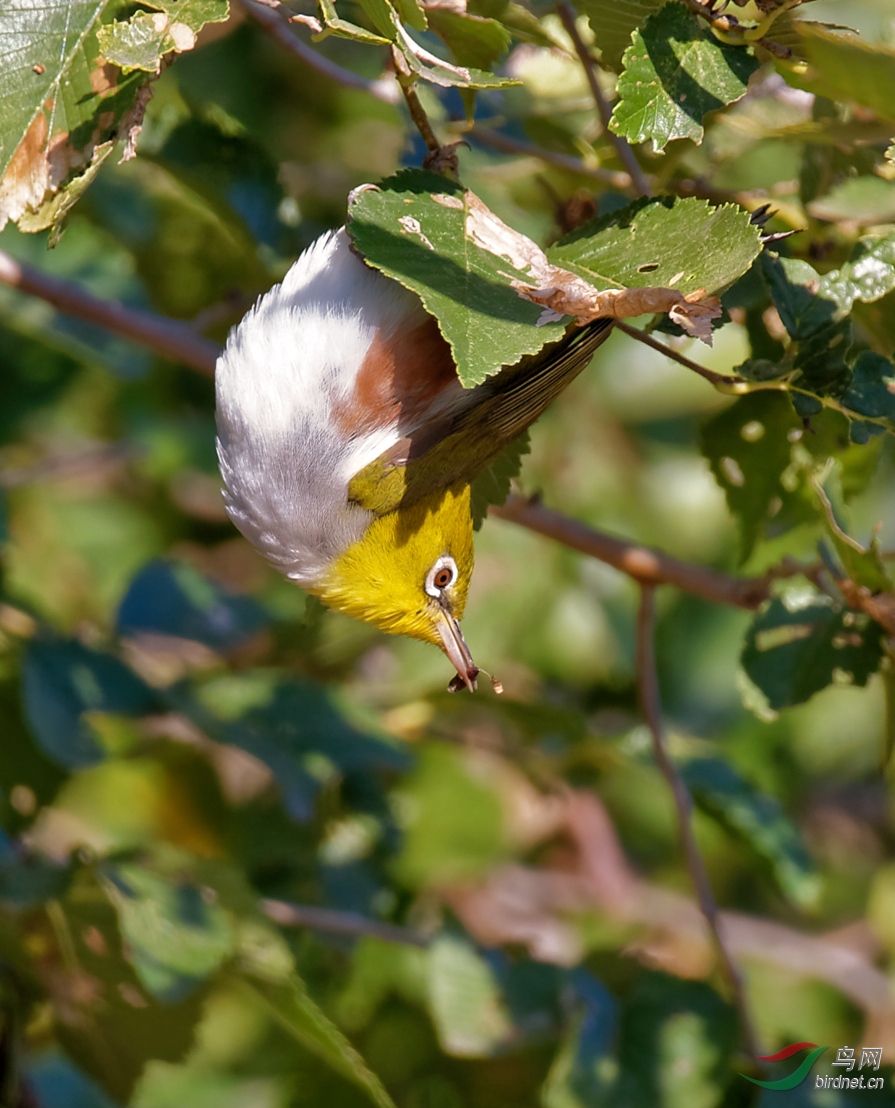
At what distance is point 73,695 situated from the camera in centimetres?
269

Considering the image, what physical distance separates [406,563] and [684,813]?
33.2 inches

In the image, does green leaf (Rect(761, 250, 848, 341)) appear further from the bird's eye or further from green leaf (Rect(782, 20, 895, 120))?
the bird's eye

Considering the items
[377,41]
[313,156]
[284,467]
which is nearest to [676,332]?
[377,41]

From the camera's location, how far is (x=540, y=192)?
2857mm

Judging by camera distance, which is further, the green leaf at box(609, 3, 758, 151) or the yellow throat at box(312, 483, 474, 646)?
the yellow throat at box(312, 483, 474, 646)

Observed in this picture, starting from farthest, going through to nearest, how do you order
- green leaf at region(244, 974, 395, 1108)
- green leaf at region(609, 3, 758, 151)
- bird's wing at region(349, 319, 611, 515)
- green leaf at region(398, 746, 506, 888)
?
1. green leaf at region(398, 746, 506, 888)
2. green leaf at region(244, 974, 395, 1108)
3. bird's wing at region(349, 319, 611, 515)
4. green leaf at region(609, 3, 758, 151)

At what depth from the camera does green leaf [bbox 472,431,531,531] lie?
6.88ft

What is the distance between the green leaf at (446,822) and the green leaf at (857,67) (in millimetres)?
2673

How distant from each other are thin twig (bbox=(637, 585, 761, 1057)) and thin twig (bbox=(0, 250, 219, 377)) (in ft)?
3.56

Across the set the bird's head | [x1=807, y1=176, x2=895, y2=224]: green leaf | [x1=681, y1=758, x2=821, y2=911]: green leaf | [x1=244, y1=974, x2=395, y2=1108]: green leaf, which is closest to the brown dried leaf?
the bird's head

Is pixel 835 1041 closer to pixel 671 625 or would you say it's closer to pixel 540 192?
pixel 671 625

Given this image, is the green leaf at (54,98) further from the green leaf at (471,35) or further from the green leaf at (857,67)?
the green leaf at (857,67)

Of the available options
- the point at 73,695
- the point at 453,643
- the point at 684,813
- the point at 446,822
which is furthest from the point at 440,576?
the point at 446,822

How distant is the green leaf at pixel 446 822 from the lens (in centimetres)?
360
